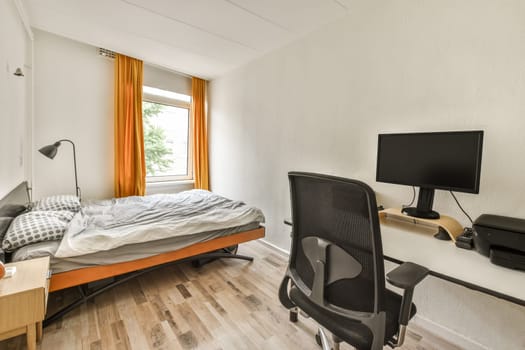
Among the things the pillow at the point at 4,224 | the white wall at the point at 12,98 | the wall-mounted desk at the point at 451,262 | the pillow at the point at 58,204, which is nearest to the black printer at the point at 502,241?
the wall-mounted desk at the point at 451,262

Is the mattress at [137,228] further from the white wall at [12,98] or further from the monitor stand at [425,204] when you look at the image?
the monitor stand at [425,204]

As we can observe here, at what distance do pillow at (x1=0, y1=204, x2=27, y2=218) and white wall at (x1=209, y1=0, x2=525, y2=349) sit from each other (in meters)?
→ 2.40

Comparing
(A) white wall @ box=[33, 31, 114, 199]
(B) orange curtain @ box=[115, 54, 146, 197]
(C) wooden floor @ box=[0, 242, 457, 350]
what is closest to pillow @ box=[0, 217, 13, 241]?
(C) wooden floor @ box=[0, 242, 457, 350]

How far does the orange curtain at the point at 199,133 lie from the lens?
13.5 feet

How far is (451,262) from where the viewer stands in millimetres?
1146

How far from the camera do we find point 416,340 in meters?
1.59

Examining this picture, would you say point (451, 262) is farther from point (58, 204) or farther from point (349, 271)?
point (58, 204)

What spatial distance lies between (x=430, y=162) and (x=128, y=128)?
142 inches

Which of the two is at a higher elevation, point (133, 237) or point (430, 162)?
point (430, 162)

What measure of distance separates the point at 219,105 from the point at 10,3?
246 centimetres

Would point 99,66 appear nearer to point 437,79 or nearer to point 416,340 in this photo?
point 437,79

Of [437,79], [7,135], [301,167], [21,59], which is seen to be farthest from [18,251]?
[437,79]

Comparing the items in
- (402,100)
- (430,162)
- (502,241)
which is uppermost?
(402,100)

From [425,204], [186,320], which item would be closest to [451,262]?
[425,204]
